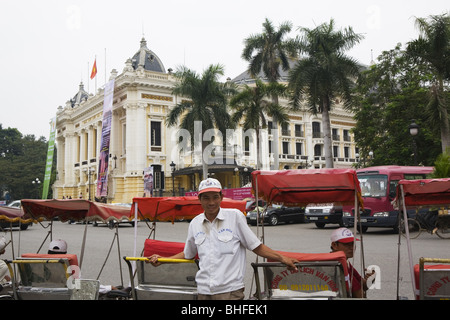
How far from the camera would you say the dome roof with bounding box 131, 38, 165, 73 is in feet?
172

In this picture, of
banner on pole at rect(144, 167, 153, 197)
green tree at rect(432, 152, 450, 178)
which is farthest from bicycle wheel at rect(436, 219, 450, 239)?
banner on pole at rect(144, 167, 153, 197)

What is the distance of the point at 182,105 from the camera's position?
3403cm

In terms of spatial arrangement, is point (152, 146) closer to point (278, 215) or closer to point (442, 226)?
point (278, 215)

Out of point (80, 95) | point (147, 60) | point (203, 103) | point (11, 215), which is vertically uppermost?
point (80, 95)

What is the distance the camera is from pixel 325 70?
2725cm

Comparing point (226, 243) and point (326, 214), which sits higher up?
point (226, 243)

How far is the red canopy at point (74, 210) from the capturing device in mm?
7956

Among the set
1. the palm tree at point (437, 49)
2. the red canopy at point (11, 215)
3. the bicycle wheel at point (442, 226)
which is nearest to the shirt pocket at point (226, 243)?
the red canopy at point (11, 215)

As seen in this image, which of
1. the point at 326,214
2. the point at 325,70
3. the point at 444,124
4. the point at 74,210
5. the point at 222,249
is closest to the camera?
the point at 222,249

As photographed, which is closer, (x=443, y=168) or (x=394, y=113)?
(x=443, y=168)

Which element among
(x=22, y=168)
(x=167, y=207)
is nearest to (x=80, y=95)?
(x=22, y=168)

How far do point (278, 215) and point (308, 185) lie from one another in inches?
785

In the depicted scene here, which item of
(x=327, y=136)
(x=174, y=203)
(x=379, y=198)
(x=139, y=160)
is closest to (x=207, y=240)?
(x=174, y=203)
